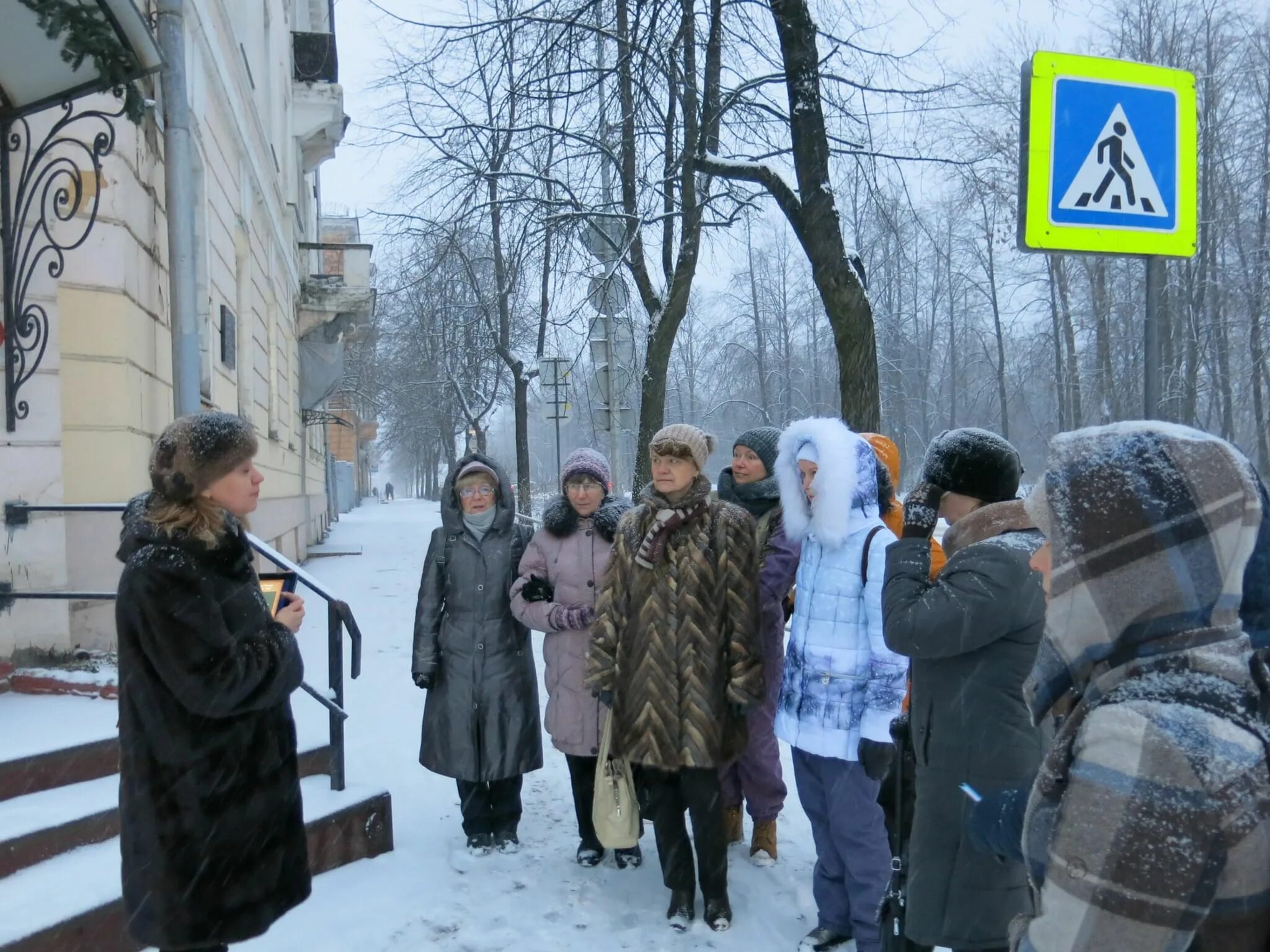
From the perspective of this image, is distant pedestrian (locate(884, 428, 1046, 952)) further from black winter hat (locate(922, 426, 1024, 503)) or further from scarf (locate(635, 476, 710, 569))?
scarf (locate(635, 476, 710, 569))

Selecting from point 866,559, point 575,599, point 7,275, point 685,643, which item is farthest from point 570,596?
point 7,275

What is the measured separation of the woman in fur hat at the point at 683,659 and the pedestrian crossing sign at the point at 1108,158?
4.85 feet

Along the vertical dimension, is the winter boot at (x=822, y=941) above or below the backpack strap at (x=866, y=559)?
below

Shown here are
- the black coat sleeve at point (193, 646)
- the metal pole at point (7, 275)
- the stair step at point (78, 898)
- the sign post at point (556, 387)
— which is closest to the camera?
the black coat sleeve at point (193, 646)

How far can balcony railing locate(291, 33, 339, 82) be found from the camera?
15.4 m

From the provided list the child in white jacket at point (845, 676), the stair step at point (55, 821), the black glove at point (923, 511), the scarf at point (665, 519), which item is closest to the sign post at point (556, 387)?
the scarf at point (665, 519)

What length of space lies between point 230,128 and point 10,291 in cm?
468

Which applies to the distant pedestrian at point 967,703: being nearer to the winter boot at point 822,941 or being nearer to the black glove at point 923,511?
the black glove at point 923,511

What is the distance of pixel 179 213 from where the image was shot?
535 cm

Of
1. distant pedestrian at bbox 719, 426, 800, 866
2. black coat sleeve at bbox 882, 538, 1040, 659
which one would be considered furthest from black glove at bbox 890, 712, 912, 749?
distant pedestrian at bbox 719, 426, 800, 866

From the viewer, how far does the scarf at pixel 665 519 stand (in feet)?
11.2

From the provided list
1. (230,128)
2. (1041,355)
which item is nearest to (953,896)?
(230,128)

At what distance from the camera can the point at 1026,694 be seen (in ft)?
4.56

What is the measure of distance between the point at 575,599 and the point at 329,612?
99 cm
